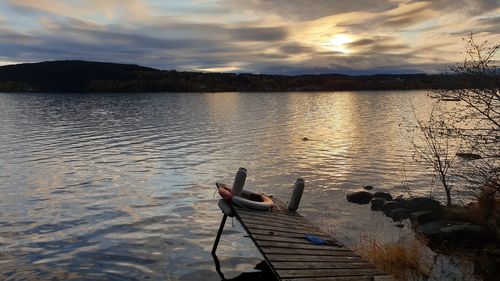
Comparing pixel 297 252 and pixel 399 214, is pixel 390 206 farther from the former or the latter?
pixel 297 252

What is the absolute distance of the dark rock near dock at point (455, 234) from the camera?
1667cm

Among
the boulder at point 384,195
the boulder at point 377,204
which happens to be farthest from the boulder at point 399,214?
the boulder at point 384,195

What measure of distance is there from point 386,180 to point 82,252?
21403 mm

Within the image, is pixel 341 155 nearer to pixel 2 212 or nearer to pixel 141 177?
pixel 141 177

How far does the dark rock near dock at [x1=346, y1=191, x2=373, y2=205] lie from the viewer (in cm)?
2438

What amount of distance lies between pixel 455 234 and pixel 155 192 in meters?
16.4

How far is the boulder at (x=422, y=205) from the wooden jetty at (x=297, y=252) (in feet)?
27.8

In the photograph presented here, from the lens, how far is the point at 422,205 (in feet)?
72.5

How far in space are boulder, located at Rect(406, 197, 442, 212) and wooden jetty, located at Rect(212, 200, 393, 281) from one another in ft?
27.8

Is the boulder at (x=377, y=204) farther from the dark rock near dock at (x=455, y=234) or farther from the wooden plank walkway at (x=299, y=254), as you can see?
the wooden plank walkway at (x=299, y=254)

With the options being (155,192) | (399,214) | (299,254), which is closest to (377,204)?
(399,214)

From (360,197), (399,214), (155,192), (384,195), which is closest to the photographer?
(399,214)

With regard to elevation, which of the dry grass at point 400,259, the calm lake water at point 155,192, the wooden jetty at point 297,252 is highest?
the wooden jetty at point 297,252

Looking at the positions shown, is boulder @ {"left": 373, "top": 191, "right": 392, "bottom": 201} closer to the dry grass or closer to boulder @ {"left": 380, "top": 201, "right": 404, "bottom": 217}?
boulder @ {"left": 380, "top": 201, "right": 404, "bottom": 217}
